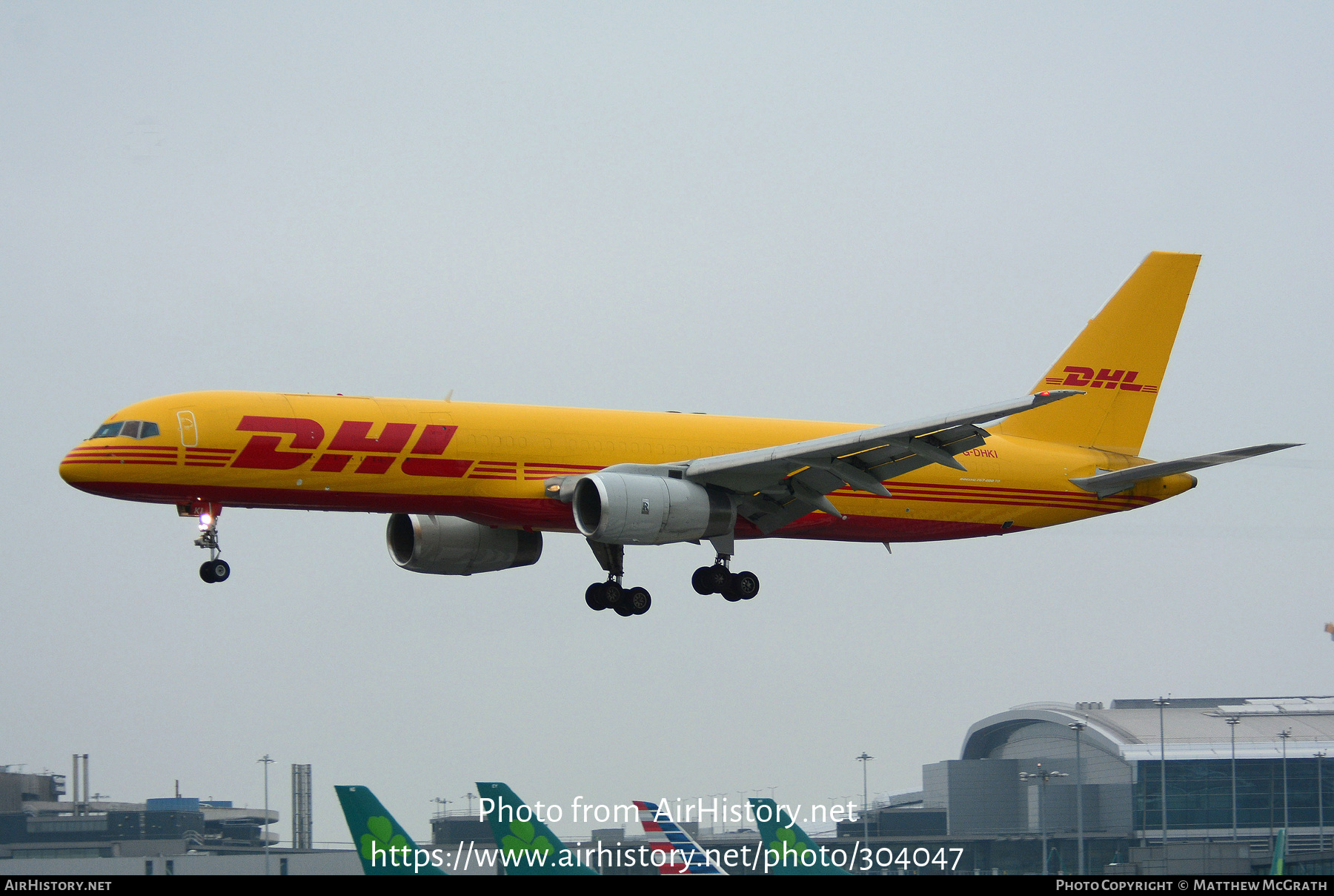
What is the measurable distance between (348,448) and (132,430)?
5.07 meters

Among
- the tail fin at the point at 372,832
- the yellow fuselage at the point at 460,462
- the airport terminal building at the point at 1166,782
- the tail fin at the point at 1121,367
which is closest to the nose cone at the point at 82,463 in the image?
the yellow fuselage at the point at 460,462

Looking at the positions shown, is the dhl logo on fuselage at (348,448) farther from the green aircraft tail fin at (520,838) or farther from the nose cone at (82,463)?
the green aircraft tail fin at (520,838)

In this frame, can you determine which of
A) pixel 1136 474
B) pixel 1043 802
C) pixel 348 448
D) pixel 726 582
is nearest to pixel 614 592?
pixel 726 582

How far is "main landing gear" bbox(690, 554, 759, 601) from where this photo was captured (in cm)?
4475

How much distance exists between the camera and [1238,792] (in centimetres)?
9800

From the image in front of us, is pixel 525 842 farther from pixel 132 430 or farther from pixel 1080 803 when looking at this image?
pixel 1080 803

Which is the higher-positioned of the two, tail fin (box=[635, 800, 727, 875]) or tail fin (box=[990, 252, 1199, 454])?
tail fin (box=[990, 252, 1199, 454])

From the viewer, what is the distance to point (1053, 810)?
301ft

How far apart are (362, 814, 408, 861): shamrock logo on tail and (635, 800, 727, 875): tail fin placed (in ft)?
20.8

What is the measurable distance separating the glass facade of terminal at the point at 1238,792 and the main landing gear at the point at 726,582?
57.4 m

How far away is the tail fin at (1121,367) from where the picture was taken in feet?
163

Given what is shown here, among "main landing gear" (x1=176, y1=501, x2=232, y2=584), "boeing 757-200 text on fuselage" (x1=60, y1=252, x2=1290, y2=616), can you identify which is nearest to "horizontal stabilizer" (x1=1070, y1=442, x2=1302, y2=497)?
"boeing 757-200 text on fuselage" (x1=60, y1=252, x2=1290, y2=616)

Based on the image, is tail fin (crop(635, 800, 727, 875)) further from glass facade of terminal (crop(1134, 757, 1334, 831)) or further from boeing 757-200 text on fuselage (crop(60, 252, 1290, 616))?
glass facade of terminal (crop(1134, 757, 1334, 831))
